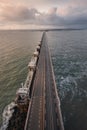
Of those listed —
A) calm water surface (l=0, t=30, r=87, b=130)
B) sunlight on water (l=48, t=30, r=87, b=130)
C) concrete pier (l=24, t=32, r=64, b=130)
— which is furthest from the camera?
calm water surface (l=0, t=30, r=87, b=130)

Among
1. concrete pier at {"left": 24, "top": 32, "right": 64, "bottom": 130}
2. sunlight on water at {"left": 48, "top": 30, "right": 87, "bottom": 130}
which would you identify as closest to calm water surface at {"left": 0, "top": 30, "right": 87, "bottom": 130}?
sunlight on water at {"left": 48, "top": 30, "right": 87, "bottom": 130}

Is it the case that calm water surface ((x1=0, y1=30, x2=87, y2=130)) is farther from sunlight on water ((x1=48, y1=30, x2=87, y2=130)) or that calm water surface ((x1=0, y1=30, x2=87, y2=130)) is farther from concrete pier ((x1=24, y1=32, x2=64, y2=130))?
concrete pier ((x1=24, y1=32, x2=64, y2=130))

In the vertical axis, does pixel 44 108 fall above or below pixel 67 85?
above

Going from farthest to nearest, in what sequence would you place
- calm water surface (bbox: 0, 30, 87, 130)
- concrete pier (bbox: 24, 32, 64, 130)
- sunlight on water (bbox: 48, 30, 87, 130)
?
calm water surface (bbox: 0, 30, 87, 130) < sunlight on water (bbox: 48, 30, 87, 130) < concrete pier (bbox: 24, 32, 64, 130)

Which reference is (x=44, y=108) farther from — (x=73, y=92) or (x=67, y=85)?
(x=67, y=85)

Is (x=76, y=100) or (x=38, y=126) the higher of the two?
(x=38, y=126)

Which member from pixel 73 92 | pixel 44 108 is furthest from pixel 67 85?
pixel 44 108

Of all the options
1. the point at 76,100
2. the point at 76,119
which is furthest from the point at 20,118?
the point at 76,100

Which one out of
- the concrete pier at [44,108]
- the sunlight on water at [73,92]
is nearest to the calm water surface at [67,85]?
the sunlight on water at [73,92]

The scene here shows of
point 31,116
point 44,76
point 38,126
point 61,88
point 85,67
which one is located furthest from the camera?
point 85,67

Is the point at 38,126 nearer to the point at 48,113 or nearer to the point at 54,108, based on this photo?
the point at 48,113

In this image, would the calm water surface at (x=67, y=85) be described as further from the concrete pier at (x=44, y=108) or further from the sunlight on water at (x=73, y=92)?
the concrete pier at (x=44, y=108)
